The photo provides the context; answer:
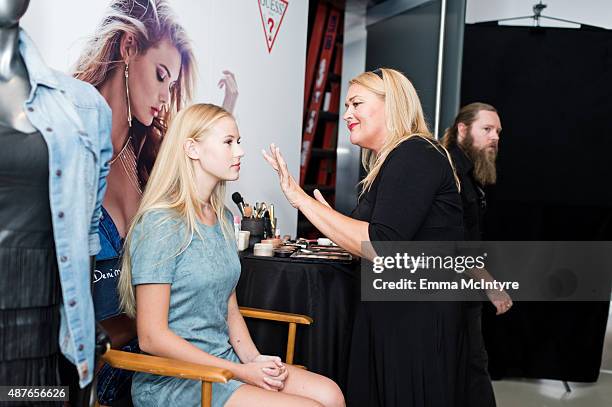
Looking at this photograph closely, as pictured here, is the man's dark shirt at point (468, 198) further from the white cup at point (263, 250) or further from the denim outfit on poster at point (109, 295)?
the denim outfit on poster at point (109, 295)

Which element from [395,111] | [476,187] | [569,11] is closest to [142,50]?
[395,111]

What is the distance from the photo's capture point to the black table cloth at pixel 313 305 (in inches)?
94.7

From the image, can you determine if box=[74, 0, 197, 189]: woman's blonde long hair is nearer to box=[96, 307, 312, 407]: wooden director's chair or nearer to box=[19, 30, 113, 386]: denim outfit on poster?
box=[19, 30, 113, 386]: denim outfit on poster

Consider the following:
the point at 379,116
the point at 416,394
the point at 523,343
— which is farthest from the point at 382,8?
the point at 416,394

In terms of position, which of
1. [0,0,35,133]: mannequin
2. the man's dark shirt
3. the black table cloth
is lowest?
the black table cloth

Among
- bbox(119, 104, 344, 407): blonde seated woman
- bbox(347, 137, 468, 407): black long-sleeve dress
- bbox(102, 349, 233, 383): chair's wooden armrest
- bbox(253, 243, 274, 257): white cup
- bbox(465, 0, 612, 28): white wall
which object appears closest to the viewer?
bbox(102, 349, 233, 383): chair's wooden armrest

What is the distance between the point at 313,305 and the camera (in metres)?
2.42

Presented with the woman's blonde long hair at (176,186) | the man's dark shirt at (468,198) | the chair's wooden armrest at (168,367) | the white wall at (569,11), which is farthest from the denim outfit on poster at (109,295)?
the white wall at (569,11)

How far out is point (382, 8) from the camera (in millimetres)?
4621

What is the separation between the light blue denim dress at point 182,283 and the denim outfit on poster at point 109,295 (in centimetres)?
31

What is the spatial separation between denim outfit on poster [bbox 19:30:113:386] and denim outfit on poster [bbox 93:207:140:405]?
2.33ft

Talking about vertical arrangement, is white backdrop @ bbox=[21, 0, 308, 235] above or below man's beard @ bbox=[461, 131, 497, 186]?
above

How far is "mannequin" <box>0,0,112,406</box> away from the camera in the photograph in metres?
1.24

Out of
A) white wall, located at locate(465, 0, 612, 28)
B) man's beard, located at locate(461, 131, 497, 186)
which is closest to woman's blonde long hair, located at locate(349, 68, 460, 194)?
man's beard, located at locate(461, 131, 497, 186)
